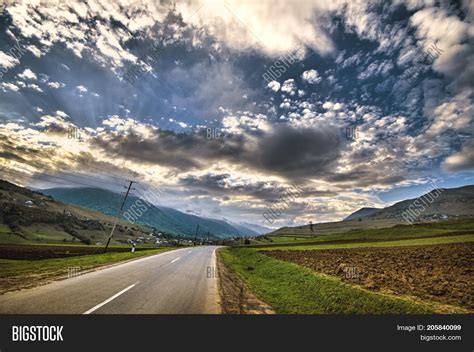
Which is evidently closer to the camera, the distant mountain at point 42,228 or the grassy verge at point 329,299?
the grassy verge at point 329,299

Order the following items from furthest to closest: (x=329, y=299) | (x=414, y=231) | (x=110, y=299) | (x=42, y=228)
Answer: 1. (x=42, y=228)
2. (x=414, y=231)
3. (x=329, y=299)
4. (x=110, y=299)

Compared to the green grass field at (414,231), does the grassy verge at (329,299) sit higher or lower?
lower

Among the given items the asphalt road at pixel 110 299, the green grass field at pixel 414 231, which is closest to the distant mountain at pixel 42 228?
the green grass field at pixel 414 231

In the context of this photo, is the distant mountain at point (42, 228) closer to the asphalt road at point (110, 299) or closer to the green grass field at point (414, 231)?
the green grass field at point (414, 231)

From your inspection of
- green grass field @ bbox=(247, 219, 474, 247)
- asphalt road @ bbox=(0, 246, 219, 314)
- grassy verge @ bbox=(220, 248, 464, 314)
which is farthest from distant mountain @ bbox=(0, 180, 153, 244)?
grassy verge @ bbox=(220, 248, 464, 314)

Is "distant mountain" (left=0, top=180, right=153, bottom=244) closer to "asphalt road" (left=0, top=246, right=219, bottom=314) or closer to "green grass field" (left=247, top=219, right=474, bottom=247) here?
"green grass field" (left=247, top=219, right=474, bottom=247)

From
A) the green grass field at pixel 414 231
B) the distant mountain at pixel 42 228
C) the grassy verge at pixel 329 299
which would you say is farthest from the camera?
the distant mountain at pixel 42 228

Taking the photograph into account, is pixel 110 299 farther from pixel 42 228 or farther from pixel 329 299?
pixel 42 228

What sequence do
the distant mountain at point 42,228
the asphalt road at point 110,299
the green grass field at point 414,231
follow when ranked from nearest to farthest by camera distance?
the asphalt road at point 110,299 → the green grass field at point 414,231 → the distant mountain at point 42,228

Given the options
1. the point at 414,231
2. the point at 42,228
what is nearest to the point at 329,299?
the point at 414,231

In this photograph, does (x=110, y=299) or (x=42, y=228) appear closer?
(x=110, y=299)

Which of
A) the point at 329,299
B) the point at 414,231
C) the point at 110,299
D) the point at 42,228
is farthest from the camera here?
the point at 42,228

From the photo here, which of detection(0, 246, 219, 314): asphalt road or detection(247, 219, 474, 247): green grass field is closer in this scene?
detection(0, 246, 219, 314): asphalt road
